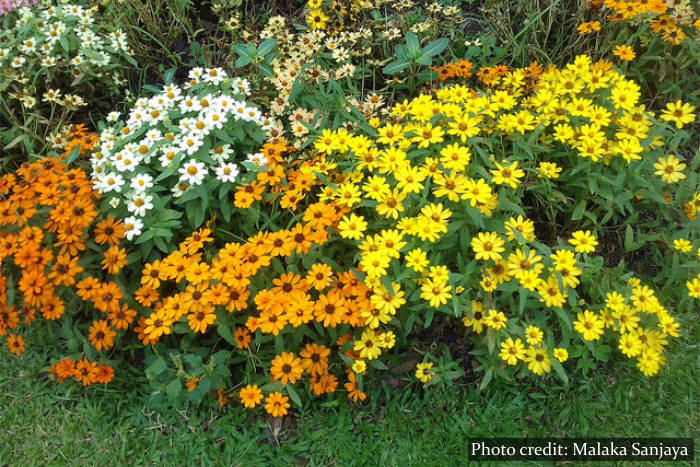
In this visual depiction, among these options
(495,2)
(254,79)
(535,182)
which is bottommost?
(535,182)

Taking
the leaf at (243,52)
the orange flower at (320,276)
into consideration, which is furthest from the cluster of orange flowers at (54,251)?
the leaf at (243,52)

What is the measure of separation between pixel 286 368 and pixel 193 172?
36.8 inches

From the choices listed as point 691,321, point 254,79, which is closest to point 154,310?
point 254,79

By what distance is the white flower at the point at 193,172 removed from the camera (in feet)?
7.63

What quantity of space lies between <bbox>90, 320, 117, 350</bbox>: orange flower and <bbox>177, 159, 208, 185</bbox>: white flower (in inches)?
27.3

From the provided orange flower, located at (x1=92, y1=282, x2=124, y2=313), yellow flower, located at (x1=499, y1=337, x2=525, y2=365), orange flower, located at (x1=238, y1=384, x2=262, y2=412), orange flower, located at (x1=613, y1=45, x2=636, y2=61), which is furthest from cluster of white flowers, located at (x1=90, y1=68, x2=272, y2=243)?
orange flower, located at (x1=613, y1=45, x2=636, y2=61)

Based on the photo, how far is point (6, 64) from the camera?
3.08 m

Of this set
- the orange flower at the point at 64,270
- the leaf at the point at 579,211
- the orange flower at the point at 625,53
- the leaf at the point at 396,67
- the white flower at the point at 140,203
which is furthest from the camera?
the leaf at the point at 396,67

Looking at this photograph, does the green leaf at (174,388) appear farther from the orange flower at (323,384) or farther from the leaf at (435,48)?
the leaf at (435,48)

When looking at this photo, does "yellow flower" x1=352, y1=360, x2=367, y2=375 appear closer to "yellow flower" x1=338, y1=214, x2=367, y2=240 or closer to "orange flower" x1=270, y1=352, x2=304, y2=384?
"orange flower" x1=270, y1=352, x2=304, y2=384

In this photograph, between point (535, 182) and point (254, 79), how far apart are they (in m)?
1.67

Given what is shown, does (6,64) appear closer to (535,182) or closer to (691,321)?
(535,182)

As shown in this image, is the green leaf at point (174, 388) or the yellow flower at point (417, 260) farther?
the green leaf at point (174, 388)

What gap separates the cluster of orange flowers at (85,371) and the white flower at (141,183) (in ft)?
2.48
